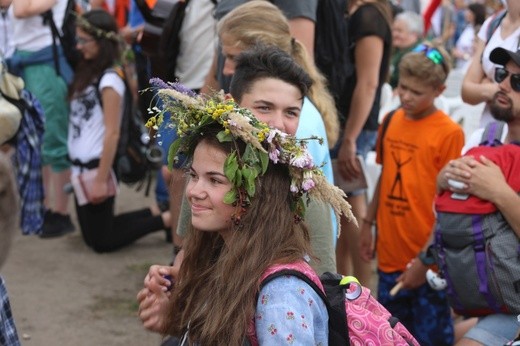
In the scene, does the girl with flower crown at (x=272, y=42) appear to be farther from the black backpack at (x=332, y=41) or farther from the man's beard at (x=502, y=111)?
the black backpack at (x=332, y=41)

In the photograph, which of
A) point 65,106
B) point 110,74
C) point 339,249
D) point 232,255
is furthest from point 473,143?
point 65,106

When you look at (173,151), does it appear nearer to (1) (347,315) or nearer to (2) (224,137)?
(2) (224,137)

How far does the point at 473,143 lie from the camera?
4.52 m

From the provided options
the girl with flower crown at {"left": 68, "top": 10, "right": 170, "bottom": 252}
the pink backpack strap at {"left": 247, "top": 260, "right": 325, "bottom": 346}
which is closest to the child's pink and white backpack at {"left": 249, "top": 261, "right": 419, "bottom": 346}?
the pink backpack strap at {"left": 247, "top": 260, "right": 325, "bottom": 346}

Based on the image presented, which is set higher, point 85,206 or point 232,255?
point 232,255

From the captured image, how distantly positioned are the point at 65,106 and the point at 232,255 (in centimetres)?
488

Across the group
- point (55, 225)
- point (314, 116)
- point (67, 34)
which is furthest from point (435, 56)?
point (55, 225)

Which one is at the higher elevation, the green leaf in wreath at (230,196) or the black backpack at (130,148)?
the green leaf in wreath at (230,196)

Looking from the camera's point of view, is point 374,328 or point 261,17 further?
point 261,17

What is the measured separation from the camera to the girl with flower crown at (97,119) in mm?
6828

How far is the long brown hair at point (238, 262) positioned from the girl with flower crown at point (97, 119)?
394 cm

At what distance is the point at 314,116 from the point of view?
3.88 metres

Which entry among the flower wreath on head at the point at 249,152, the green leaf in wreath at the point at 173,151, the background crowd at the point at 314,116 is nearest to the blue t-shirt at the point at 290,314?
the flower wreath on head at the point at 249,152

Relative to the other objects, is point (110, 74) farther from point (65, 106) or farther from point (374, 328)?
point (374, 328)
